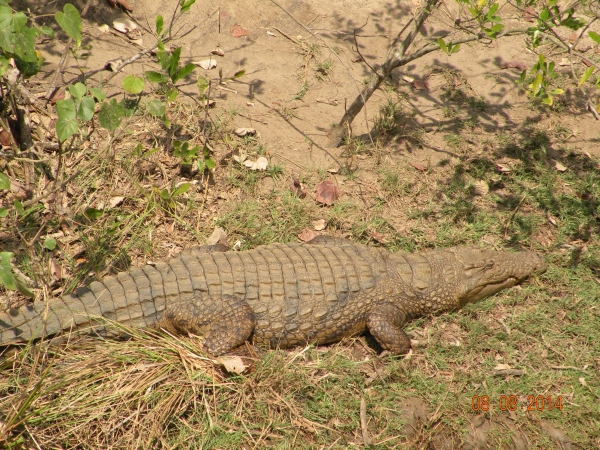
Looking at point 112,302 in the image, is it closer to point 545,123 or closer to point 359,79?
point 359,79

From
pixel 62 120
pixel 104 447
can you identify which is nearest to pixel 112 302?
pixel 104 447

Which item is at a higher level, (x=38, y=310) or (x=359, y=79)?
(x=359, y=79)

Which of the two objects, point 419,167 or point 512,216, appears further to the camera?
point 419,167

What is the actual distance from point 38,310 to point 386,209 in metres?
3.20

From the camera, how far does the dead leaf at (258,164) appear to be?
17.1ft

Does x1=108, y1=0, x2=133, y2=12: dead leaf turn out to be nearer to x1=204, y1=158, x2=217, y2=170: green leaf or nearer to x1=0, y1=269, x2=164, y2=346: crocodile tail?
x1=204, y1=158, x2=217, y2=170: green leaf

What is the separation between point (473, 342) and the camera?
13.7ft

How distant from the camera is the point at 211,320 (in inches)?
151

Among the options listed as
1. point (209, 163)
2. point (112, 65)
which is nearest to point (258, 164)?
point (209, 163)

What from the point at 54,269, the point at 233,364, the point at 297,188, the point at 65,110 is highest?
the point at 65,110

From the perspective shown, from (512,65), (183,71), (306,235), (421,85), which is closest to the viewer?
(183,71)

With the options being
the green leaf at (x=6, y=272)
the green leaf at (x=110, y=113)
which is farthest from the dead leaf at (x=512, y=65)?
the green leaf at (x=6, y=272)

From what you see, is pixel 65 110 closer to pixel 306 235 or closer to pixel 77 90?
pixel 77 90
